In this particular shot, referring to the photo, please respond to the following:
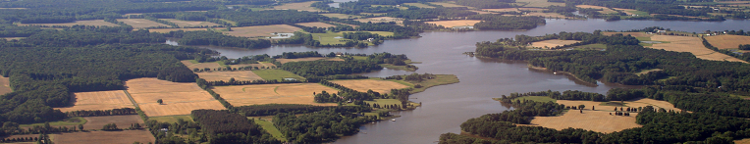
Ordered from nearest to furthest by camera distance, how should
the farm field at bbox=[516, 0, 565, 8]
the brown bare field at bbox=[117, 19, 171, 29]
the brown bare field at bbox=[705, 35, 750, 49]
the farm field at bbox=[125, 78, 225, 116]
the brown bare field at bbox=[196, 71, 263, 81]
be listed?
the farm field at bbox=[125, 78, 225, 116], the brown bare field at bbox=[196, 71, 263, 81], the brown bare field at bbox=[705, 35, 750, 49], the brown bare field at bbox=[117, 19, 171, 29], the farm field at bbox=[516, 0, 565, 8]

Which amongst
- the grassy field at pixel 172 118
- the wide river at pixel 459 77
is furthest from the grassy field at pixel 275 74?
the grassy field at pixel 172 118

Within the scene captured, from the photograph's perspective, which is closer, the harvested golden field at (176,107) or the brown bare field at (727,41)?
the harvested golden field at (176,107)

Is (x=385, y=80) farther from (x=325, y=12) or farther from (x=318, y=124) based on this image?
(x=325, y=12)

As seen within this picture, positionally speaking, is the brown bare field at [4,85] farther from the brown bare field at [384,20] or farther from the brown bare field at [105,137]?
the brown bare field at [384,20]

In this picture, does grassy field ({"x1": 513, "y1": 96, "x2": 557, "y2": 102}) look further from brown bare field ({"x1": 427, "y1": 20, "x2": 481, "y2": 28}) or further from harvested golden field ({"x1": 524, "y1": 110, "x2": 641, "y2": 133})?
brown bare field ({"x1": 427, "y1": 20, "x2": 481, "y2": 28})

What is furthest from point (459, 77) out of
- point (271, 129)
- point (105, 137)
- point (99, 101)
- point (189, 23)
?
point (189, 23)

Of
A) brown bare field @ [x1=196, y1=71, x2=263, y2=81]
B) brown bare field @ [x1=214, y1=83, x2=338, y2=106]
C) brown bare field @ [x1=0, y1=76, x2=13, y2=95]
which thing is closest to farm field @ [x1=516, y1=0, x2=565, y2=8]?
brown bare field @ [x1=196, y1=71, x2=263, y2=81]

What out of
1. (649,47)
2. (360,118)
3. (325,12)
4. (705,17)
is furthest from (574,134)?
(325,12)
